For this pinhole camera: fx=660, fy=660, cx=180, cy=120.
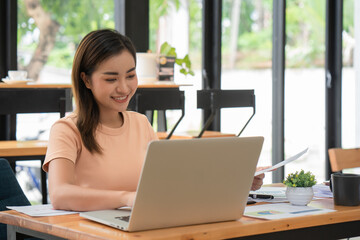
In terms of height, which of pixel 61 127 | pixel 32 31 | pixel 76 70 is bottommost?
pixel 61 127

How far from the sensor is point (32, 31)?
4.01m

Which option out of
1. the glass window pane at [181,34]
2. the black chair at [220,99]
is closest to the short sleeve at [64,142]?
the black chair at [220,99]

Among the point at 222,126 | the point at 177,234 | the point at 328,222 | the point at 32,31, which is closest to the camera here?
the point at 177,234

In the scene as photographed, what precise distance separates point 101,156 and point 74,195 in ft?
0.80

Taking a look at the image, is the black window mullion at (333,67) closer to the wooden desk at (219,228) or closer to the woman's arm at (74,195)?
the wooden desk at (219,228)

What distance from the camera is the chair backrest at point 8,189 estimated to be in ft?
7.06

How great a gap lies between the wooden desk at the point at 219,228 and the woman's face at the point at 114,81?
1.34 ft

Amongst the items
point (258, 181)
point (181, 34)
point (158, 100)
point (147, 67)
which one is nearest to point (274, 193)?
point (258, 181)

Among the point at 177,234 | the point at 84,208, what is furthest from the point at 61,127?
the point at 177,234

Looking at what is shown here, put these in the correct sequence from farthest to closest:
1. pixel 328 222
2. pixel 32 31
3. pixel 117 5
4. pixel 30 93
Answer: pixel 117 5, pixel 32 31, pixel 30 93, pixel 328 222

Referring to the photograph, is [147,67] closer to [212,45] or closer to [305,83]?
[212,45]

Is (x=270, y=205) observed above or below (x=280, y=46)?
below

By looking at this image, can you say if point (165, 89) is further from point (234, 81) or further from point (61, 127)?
point (61, 127)

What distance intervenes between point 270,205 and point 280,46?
3.57 metres
